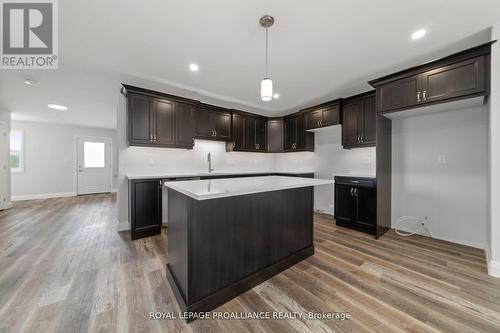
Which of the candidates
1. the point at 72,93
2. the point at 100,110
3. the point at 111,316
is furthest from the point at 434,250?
the point at 100,110

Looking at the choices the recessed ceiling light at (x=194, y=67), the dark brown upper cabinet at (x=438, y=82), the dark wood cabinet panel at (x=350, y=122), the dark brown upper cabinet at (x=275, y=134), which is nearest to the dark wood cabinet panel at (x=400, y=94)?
the dark brown upper cabinet at (x=438, y=82)

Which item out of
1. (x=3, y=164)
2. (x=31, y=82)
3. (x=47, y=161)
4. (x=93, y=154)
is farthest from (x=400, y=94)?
(x=47, y=161)

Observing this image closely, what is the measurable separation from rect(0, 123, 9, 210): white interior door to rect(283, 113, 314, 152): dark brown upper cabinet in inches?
280

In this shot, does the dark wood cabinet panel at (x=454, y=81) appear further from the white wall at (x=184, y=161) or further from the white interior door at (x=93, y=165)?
the white interior door at (x=93, y=165)

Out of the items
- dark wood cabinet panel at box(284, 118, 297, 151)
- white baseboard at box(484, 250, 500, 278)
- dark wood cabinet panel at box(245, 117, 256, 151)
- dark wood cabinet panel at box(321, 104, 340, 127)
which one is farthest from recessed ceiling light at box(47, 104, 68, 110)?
white baseboard at box(484, 250, 500, 278)

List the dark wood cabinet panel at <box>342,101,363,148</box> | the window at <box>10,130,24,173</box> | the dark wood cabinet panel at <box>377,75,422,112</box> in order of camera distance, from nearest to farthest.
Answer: the dark wood cabinet panel at <box>377,75,422,112</box> < the dark wood cabinet panel at <box>342,101,363,148</box> < the window at <box>10,130,24,173</box>

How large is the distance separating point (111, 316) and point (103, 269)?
35.3 inches

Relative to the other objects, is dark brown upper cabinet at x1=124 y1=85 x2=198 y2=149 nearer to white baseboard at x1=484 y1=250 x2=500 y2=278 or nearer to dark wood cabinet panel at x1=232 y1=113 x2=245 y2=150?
dark wood cabinet panel at x1=232 y1=113 x2=245 y2=150

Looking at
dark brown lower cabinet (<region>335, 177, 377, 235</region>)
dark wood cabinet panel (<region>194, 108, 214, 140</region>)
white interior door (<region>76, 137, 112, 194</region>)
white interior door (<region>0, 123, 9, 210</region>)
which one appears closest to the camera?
dark brown lower cabinet (<region>335, 177, 377, 235</region>)

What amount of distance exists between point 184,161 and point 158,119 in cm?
107

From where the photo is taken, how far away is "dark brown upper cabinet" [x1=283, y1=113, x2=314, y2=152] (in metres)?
4.80

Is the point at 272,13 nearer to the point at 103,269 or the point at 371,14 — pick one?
the point at 371,14

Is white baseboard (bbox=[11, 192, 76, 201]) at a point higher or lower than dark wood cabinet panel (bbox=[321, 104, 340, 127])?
lower

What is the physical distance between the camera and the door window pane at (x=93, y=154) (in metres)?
7.19
